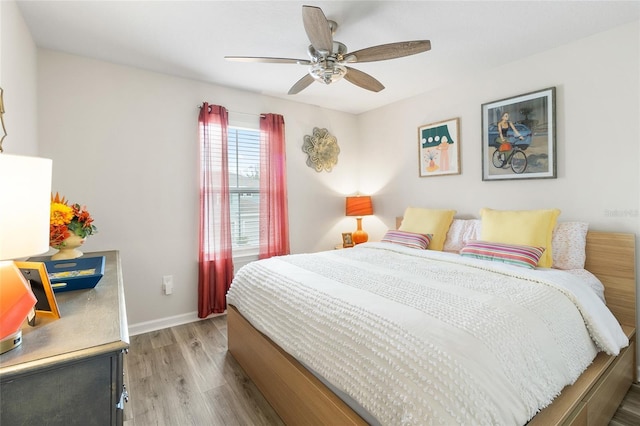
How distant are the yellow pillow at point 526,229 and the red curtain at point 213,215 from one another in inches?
97.4

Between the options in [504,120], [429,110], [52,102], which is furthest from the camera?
[429,110]

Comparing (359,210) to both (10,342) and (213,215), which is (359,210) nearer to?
(213,215)

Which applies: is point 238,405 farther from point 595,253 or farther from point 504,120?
point 504,120

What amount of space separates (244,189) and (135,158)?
1.08m

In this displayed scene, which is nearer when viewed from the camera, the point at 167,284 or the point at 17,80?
the point at 17,80

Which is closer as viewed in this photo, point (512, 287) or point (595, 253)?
point (512, 287)

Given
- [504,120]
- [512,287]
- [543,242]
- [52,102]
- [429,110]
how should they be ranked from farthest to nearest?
1. [429,110]
2. [504,120]
3. [52,102]
4. [543,242]
5. [512,287]

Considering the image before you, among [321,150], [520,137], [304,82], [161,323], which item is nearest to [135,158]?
[161,323]

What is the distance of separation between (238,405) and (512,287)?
1734mm

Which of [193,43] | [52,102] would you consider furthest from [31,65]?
[193,43]

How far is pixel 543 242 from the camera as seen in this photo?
7.34 ft

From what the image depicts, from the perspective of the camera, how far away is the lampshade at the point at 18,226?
29.6 inches

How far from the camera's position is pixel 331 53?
1951 millimetres

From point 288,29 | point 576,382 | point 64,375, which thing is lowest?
point 576,382
